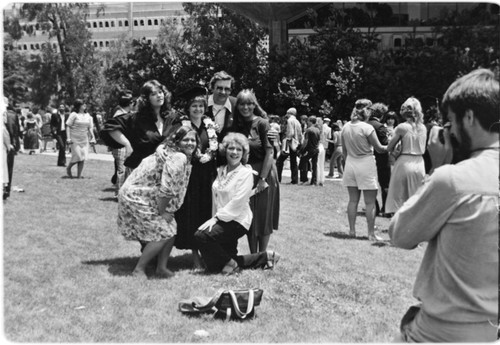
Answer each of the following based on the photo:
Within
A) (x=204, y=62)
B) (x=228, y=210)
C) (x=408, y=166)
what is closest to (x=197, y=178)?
(x=228, y=210)

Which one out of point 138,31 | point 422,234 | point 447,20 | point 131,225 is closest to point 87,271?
point 131,225

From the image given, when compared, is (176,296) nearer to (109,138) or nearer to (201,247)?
(201,247)

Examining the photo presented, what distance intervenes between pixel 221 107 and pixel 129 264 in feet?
6.11

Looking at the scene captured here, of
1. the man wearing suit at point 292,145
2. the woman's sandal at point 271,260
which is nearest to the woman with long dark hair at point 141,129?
the woman's sandal at point 271,260

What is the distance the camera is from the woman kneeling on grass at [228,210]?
6.23 meters

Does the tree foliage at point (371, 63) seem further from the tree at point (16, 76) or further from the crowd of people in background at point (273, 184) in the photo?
the tree at point (16, 76)

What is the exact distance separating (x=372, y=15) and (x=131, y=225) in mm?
23261

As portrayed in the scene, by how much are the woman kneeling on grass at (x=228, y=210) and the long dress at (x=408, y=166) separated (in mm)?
3025

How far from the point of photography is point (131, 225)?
6188mm

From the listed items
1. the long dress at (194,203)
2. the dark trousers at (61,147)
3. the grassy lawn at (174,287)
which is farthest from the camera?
the dark trousers at (61,147)

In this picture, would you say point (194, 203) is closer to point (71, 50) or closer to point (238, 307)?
point (238, 307)

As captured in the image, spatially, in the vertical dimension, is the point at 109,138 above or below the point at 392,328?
above

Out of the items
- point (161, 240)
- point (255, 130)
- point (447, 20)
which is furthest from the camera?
point (447, 20)

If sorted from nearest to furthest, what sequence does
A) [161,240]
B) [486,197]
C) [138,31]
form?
1. [486,197]
2. [161,240]
3. [138,31]
